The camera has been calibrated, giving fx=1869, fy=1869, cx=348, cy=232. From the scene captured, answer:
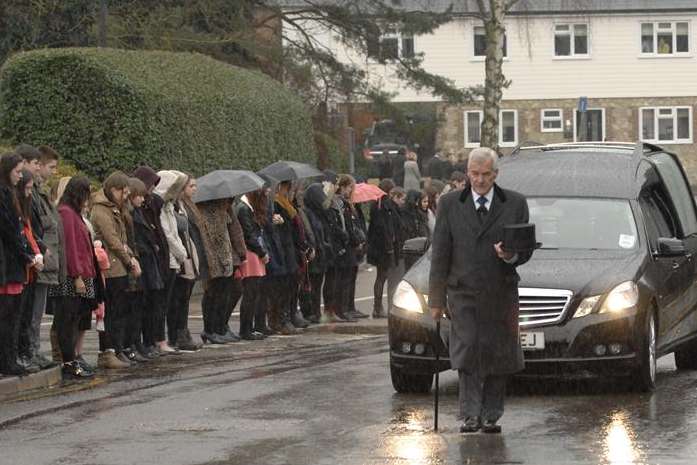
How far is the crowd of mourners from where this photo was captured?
1546 cm

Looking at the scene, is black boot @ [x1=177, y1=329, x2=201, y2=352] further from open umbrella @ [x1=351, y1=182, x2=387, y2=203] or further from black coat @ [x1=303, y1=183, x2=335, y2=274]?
open umbrella @ [x1=351, y1=182, x2=387, y2=203]

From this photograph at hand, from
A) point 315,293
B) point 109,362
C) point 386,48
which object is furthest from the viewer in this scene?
point 386,48

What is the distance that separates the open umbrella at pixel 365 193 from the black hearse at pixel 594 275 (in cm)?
752

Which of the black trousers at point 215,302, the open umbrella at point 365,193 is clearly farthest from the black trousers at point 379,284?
the black trousers at point 215,302

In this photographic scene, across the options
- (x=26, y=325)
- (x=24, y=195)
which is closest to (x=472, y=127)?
(x=26, y=325)

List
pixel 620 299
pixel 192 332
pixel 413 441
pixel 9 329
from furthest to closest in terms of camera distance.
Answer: pixel 192 332 → pixel 9 329 → pixel 620 299 → pixel 413 441

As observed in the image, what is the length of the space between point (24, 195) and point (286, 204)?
6936 mm

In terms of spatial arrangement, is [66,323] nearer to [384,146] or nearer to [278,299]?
[278,299]

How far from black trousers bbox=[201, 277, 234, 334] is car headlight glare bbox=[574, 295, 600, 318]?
6.92 m

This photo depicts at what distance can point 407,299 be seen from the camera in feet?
47.1

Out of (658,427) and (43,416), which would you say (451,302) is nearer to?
(658,427)

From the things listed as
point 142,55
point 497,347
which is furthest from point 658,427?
point 142,55

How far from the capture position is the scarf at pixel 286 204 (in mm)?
21906

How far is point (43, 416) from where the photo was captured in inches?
522
